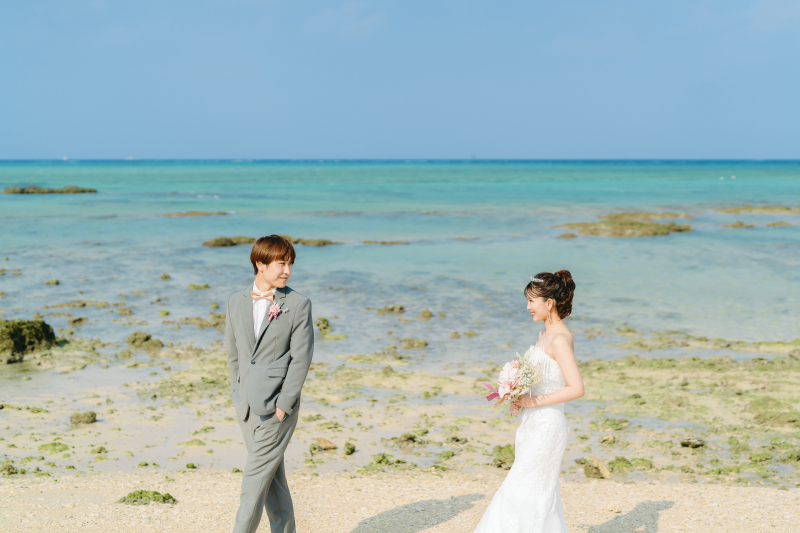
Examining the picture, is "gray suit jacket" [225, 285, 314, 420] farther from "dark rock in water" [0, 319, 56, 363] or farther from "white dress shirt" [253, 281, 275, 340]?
"dark rock in water" [0, 319, 56, 363]

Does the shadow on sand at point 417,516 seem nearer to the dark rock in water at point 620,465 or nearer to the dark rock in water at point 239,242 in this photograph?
the dark rock in water at point 620,465

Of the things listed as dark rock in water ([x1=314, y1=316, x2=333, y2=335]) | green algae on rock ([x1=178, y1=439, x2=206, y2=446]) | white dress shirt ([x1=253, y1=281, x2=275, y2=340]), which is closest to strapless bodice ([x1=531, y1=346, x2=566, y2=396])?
white dress shirt ([x1=253, y1=281, x2=275, y2=340])

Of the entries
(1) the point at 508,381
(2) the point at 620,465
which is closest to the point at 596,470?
(2) the point at 620,465

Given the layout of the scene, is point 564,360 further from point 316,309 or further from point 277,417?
point 316,309

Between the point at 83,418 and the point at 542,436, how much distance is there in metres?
6.66

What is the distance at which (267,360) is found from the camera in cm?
456

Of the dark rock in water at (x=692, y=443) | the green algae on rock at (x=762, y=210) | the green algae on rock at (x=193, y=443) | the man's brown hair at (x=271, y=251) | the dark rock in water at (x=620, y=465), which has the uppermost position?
the man's brown hair at (x=271, y=251)

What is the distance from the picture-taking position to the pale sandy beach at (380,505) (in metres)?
5.92

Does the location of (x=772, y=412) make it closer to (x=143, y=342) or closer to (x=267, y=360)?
(x=267, y=360)

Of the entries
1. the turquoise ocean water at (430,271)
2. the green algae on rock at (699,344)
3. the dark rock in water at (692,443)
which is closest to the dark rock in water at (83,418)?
the turquoise ocean water at (430,271)

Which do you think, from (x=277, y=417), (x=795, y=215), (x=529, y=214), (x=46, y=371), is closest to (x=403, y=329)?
(x=46, y=371)

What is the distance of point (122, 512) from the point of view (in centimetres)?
612

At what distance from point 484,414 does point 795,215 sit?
133 feet

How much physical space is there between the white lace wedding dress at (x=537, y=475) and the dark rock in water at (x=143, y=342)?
30.5 ft
